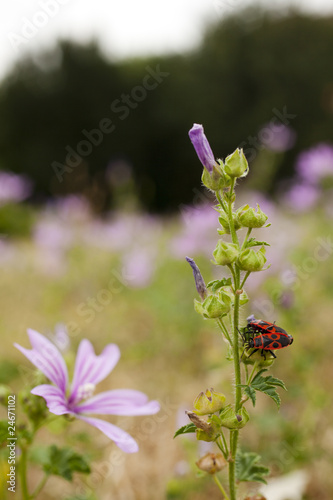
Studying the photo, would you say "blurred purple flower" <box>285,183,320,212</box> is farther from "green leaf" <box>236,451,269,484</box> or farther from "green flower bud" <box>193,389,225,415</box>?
"green flower bud" <box>193,389,225,415</box>

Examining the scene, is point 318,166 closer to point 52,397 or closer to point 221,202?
point 221,202

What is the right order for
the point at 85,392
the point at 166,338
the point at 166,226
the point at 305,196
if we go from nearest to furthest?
the point at 85,392 → the point at 166,338 → the point at 305,196 → the point at 166,226

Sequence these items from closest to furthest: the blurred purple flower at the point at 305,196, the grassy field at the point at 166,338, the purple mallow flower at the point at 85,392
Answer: the purple mallow flower at the point at 85,392 < the grassy field at the point at 166,338 < the blurred purple flower at the point at 305,196

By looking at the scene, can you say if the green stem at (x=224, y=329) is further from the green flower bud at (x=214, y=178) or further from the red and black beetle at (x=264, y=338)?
the green flower bud at (x=214, y=178)

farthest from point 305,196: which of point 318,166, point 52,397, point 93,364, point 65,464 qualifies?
point 52,397

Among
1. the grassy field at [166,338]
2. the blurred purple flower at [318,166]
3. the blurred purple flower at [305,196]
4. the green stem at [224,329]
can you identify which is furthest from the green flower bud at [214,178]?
the blurred purple flower at [305,196]

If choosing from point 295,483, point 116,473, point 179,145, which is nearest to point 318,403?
point 295,483

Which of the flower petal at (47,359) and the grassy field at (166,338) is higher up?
the grassy field at (166,338)
